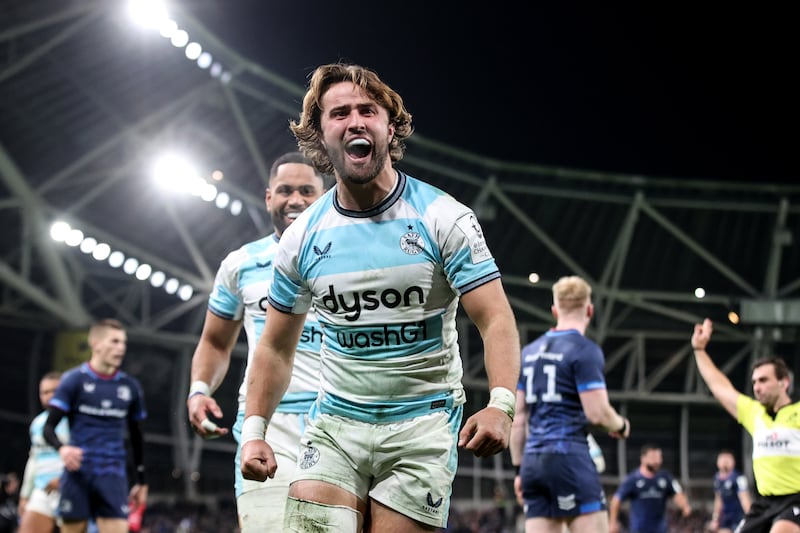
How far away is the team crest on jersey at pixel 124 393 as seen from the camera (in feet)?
29.7

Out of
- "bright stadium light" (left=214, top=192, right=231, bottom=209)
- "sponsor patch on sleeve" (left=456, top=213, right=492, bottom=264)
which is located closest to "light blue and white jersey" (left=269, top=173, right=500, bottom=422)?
"sponsor patch on sleeve" (left=456, top=213, right=492, bottom=264)

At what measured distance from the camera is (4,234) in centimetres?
2292

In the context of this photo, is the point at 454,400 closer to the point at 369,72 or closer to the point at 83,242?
the point at 369,72

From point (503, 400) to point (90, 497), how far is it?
6.64m

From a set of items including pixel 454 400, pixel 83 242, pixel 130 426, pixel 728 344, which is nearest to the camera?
pixel 454 400

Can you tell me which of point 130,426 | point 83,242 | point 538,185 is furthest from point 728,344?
point 130,426

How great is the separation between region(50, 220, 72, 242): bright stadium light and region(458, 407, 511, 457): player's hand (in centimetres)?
1838

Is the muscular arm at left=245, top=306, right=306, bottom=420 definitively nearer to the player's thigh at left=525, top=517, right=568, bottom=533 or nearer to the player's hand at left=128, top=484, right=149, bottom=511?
the player's thigh at left=525, top=517, right=568, bottom=533

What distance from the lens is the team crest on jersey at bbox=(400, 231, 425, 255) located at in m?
3.54

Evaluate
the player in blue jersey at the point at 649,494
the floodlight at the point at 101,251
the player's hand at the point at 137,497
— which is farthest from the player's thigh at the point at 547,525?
the floodlight at the point at 101,251

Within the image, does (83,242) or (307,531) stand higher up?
(83,242)

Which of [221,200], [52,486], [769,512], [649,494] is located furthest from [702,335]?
[221,200]

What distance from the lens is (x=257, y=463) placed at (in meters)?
3.45

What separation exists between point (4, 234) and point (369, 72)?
2136 cm
